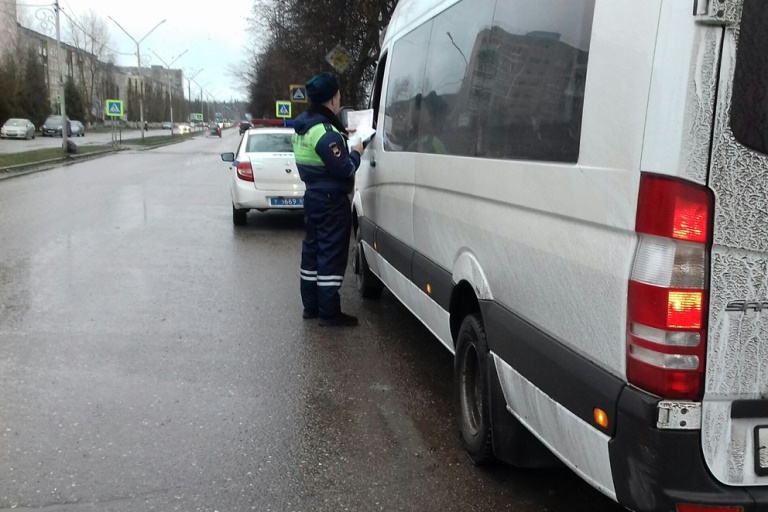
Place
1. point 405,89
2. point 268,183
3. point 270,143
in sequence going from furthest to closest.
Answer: point 270,143 → point 268,183 → point 405,89

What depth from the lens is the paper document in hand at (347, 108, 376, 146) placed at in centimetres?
602

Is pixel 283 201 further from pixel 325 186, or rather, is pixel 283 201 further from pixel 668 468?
pixel 668 468

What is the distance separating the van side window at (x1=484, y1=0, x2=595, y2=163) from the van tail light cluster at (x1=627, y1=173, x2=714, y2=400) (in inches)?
19.2

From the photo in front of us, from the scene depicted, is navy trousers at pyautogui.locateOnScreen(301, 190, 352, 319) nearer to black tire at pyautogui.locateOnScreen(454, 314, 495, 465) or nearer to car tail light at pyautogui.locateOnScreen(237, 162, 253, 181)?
black tire at pyautogui.locateOnScreen(454, 314, 495, 465)

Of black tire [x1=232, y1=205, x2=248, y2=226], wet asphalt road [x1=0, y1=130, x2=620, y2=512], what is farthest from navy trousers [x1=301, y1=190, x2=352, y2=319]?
black tire [x1=232, y1=205, x2=248, y2=226]

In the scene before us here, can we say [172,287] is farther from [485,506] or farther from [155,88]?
[155,88]

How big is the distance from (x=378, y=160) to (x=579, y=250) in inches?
143

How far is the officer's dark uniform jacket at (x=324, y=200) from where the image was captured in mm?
5797

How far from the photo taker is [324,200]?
19.6 feet

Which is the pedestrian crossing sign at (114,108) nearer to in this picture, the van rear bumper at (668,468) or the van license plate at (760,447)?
the van rear bumper at (668,468)

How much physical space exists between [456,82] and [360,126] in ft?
7.26

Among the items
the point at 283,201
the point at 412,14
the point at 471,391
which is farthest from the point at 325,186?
the point at 283,201

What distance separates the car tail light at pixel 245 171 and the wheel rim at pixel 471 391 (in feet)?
27.2

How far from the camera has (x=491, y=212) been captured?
330 cm
